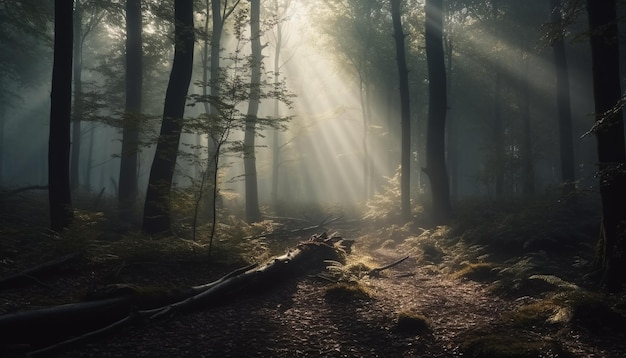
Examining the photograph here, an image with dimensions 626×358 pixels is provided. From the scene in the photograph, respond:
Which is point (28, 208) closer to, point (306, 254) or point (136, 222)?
point (136, 222)

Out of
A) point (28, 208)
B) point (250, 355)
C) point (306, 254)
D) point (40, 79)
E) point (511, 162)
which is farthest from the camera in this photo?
point (40, 79)

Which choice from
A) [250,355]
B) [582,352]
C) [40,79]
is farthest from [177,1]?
[40,79]

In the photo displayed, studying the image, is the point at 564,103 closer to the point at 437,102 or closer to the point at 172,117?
the point at 437,102

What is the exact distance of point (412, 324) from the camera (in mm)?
5906

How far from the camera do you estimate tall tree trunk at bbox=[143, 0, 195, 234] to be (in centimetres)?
1057

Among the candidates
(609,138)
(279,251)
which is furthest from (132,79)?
(609,138)

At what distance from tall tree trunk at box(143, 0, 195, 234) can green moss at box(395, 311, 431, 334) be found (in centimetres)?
688

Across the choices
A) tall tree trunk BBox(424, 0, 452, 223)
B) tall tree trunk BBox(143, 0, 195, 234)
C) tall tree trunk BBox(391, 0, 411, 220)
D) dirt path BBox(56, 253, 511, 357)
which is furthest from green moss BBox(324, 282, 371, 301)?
tall tree trunk BBox(391, 0, 411, 220)

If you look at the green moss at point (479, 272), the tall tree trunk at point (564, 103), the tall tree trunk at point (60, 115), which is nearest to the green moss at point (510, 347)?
the green moss at point (479, 272)

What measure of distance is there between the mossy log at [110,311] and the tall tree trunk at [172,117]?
12.9 feet

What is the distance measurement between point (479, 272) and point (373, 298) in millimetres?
3151

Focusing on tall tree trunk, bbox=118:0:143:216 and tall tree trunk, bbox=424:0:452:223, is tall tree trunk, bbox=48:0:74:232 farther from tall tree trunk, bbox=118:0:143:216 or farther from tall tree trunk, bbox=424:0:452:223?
tall tree trunk, bbox=424:0:452:223

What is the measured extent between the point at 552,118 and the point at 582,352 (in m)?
31.0

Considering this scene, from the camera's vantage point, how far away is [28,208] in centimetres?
1316
